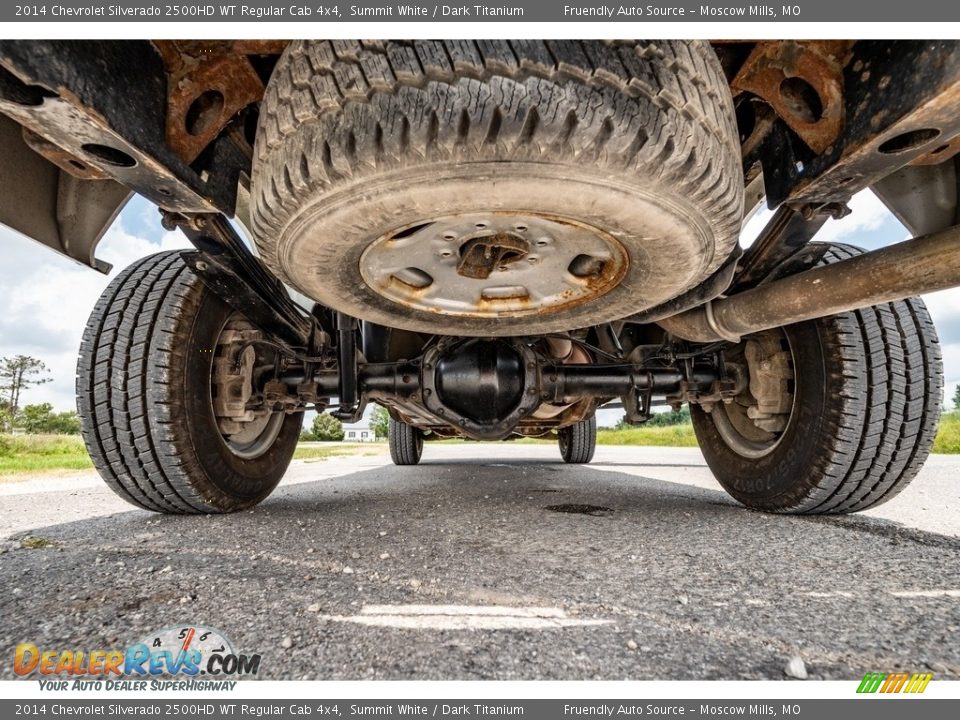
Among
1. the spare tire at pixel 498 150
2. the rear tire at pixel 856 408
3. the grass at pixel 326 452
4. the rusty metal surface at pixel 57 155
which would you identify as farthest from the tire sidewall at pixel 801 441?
the grass at pixel 326 452

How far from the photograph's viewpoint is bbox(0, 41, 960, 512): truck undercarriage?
2.43ft

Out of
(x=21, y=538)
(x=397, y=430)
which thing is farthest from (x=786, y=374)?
(x=397, y=430)

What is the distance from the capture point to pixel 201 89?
90 centimetres

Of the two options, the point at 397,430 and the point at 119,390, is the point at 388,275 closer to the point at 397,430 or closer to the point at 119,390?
the point at 119,390

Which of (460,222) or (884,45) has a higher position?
(884,45)

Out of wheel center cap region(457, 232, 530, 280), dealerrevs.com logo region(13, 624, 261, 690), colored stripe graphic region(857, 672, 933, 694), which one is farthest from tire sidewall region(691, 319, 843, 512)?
dealerrevs.com logo region(13, 624, 261, 690)

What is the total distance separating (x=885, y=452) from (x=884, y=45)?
1350mm

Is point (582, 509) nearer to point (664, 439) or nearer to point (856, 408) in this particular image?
point (856, 408)

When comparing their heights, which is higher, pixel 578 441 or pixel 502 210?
pixel 502 210

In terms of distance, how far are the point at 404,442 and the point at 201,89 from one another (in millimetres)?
4547

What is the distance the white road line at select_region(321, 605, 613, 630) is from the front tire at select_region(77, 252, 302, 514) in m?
1.08

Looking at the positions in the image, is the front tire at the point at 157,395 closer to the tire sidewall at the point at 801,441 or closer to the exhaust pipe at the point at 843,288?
the exhaust pipe at the point at 843,288

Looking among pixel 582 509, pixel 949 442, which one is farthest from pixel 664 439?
pixel 582 509

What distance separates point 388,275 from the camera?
1202 millimetres
